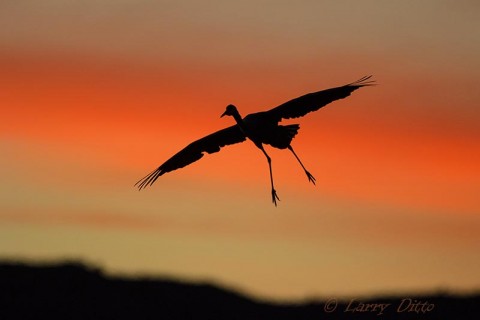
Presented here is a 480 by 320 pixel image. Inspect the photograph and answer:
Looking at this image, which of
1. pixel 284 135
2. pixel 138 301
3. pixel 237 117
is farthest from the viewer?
pixel 138 301

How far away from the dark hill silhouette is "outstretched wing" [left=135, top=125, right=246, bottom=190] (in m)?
11.5

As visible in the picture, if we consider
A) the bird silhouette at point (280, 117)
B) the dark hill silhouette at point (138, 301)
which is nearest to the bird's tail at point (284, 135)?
the bird silhouette at point (280, 117)

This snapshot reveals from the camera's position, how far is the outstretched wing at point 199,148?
30656 millimetres

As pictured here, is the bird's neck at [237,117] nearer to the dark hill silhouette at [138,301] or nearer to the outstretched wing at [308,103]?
the outstretched wing at [308,103]

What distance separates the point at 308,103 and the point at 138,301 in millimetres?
16342

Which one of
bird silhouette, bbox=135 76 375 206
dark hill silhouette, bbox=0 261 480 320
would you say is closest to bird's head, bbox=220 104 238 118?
bird silhouette, bbox=135 76 375 206

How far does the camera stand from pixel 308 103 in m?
28.4

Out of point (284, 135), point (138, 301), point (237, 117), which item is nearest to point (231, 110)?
point (237, 117)

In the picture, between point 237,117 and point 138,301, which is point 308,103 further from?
point 138,301

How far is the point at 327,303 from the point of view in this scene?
40594mm

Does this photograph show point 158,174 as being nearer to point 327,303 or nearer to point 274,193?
point 274,193

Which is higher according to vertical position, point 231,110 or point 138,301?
point 231,110

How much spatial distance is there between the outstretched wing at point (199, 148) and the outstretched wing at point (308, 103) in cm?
209

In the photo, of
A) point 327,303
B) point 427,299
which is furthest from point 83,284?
point 427,299
